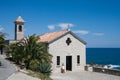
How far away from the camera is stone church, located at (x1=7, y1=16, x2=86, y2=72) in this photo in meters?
29.4

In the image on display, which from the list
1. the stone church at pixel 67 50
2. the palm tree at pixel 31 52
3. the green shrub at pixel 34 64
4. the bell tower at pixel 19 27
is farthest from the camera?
the bell tower at pixel 19 27

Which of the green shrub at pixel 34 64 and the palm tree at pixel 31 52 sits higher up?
the palm tree at pixel 31 52

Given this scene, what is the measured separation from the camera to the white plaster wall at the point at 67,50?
29.4 m

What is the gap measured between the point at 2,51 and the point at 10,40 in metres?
4.24

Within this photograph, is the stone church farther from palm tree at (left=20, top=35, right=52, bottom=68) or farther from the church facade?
palm tree at (left=20, top=35, right=52, bottom=68)

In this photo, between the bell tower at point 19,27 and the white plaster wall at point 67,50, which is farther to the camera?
the bell tower at point 19,27

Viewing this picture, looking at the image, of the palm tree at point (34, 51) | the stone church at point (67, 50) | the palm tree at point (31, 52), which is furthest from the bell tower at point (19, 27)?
the palm tree at point (34, 51)

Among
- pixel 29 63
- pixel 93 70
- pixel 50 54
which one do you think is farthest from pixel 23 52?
pixel 93 70

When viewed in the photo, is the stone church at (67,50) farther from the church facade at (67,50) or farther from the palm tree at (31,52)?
the palm tree at (31,52)

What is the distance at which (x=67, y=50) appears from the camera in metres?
30.5

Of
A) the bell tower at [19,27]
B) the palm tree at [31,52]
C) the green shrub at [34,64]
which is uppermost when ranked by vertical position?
the bell tower at [19,27]

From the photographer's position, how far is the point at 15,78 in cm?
1845

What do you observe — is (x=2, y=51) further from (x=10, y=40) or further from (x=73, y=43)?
(x=73, y=43)

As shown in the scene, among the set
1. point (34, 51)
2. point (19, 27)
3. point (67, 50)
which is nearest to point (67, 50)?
point (67, 50)
